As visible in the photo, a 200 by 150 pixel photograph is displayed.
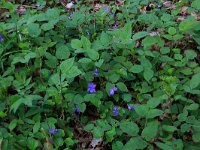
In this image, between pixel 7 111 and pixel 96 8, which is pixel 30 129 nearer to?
pixel 7 111

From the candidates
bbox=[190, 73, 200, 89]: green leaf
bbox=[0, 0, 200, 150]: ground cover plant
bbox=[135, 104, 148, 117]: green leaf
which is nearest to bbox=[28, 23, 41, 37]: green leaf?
bbox=[0, 0, 200, 150]: ground cover plant

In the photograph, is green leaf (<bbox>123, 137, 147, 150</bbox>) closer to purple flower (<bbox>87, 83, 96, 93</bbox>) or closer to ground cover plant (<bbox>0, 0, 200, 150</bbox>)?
ground cover plant (<bbox>0, 0, 200, 150</bbox>)

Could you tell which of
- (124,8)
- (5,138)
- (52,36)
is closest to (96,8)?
(124,8)

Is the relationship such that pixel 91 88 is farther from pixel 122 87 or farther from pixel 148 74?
pixel 148 74

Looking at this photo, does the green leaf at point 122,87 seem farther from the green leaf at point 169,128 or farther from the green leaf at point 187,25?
the green leaf at point 187,25

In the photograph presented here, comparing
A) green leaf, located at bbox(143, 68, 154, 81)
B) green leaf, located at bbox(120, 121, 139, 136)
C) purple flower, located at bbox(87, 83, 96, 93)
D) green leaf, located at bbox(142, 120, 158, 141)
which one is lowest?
purple flower, located at bbox(87, 83, 96, 93)

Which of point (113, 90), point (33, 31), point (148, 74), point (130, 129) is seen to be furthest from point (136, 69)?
point (33, 31)

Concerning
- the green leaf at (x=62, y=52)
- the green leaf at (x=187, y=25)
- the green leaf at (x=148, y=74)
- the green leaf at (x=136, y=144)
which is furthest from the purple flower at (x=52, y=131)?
the green leaf at (x=187, y=25)
